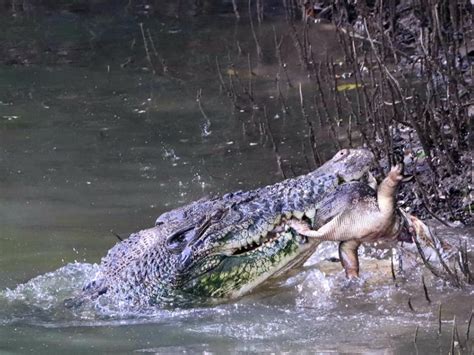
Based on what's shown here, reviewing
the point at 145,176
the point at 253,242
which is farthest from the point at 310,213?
the point at 145,176

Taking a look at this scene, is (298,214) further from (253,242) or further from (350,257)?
(350,257)

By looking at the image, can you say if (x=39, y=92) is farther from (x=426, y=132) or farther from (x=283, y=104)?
(x=426, y=132)

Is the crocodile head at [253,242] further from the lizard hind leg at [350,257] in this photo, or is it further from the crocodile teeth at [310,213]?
the lizard hind leg at [350,257]

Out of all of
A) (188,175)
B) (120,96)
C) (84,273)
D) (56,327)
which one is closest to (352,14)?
(120,96)

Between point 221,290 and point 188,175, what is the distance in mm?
2893

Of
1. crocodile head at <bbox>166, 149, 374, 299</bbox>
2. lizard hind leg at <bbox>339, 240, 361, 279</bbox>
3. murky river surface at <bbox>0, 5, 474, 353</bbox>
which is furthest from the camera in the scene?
lizard hind leg at <bbox>339, 240, 361, 279</bbox>

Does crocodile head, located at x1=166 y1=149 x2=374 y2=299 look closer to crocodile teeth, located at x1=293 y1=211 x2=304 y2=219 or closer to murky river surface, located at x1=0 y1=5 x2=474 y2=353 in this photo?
crocodile teeth, located at x1=293 y1=211 x2=304 y2=219

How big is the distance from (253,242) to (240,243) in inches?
2.6

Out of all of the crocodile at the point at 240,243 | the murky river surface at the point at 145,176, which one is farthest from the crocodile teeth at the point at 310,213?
the murky river surface at the point at 145,176

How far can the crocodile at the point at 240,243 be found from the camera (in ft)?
19.2

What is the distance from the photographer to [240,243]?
233 inches

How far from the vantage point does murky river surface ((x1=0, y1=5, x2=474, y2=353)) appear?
218 inches

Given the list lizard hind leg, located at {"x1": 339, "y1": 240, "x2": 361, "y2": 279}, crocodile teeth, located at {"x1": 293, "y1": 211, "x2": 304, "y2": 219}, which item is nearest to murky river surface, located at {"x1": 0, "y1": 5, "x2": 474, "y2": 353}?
lizard hind leg, located at {"x1": 339, "y1": 240, "x2": 361, "y2": 279}

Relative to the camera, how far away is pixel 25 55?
12.9 m
